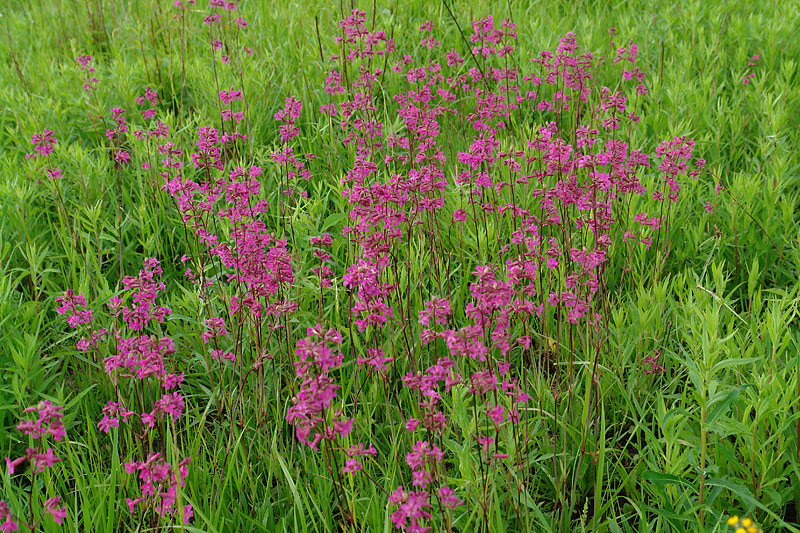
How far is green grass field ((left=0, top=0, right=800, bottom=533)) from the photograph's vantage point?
7.82 ft

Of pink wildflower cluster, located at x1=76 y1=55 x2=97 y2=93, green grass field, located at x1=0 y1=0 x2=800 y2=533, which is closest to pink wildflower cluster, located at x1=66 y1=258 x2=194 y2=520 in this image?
green grass field, located at x1=0 y1=0 x2=800 y2=533

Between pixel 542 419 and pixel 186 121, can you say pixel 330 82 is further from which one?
pixel 542 419

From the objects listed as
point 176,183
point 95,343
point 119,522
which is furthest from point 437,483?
point 176,183

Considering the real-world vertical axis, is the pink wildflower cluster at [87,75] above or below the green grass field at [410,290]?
above

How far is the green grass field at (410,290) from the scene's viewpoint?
93.9 inches

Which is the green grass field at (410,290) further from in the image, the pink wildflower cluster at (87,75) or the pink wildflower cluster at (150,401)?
the pink wildflower cluster at (87,75)

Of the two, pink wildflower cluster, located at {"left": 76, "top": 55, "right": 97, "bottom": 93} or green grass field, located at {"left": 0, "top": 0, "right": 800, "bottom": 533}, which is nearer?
green grass field, located at {"left": 0, "top": 0, "right": 800, "bottom": 533}

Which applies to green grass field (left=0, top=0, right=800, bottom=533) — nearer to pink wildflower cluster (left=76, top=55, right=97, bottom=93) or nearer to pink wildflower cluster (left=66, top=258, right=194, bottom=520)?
pink wildflower cluster (left=66, top=258, right=194, bottom=520)

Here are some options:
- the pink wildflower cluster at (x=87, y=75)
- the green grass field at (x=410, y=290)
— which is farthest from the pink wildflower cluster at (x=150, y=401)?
the pink wildflower cluster at (x=87, y=75)

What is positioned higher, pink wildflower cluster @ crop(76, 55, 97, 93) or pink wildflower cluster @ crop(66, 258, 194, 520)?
pink wildflower cluster @ crop(76, 55, 97, 93)

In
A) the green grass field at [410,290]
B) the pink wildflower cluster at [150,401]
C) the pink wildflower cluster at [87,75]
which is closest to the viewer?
the pink wildflower cluster at [150,401]

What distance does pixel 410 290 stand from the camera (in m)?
3.34

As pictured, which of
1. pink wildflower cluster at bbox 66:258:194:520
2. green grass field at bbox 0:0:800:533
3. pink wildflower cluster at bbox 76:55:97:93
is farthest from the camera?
pink wildflower cluster at bbox 76:55:97:93

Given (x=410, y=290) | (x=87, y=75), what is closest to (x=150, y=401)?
(x=410, y=290)
